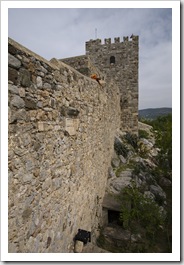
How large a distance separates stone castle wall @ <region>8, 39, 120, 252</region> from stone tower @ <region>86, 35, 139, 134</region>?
8907mm

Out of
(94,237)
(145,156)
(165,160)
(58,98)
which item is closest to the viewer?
(58,98)

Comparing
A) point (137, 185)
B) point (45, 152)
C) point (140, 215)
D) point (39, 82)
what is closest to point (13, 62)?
point (39, 82)

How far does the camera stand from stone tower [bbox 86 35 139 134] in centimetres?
1312

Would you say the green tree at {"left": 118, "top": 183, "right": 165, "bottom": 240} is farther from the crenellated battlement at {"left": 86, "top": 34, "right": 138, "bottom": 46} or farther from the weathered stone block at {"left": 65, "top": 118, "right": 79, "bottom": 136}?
the crenellated battlement at {"left": 86, "top": 34, "right": 138, "bottom": 46}

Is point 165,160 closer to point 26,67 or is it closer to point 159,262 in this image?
point 159,262

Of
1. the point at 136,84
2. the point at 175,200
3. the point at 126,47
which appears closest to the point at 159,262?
the point at 175,200

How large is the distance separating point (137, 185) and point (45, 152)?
20.0ft

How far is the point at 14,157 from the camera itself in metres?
2.03

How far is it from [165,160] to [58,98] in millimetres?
7069

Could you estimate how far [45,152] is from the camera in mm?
2701

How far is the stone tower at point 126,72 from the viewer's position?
13117 millimetres

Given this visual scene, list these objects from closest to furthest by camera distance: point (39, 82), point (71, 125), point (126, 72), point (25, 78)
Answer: point (25, 78) < point (39, 82) < point (71, 125) < point (126, 72)

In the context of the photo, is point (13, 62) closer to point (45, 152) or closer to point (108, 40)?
point (45, 152)

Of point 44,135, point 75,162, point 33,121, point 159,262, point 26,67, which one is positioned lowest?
point 159,262
